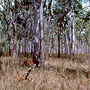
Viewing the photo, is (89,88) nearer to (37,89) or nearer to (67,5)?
(37,89)

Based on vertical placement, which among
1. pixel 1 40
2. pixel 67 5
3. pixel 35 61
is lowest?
pixel 35 61

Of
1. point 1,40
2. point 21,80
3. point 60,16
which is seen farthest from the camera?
point 60,16

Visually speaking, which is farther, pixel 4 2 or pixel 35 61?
pixel 4 2

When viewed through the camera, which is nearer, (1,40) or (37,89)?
(37,89)

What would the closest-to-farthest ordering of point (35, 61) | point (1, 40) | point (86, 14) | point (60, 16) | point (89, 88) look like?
1. point (89, 88)
2. point (35, 61)
3. point (1, 40)
4. point (86, 14)
5. point (60, 16)

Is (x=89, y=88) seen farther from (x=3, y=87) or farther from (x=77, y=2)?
(x=77, y=2)

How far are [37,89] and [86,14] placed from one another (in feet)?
56.9

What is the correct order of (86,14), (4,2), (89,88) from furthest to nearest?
1. (86,14)
2. (4,2)
3. (89,88)

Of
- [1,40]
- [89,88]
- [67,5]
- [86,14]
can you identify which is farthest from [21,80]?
[86,14]

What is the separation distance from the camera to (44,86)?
10.7 ft

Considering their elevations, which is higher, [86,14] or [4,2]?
[4,2]

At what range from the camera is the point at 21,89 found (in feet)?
9.87

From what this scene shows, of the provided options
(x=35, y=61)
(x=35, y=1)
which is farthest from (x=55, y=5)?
(x=35, y=61)

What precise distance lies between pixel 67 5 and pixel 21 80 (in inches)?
599
